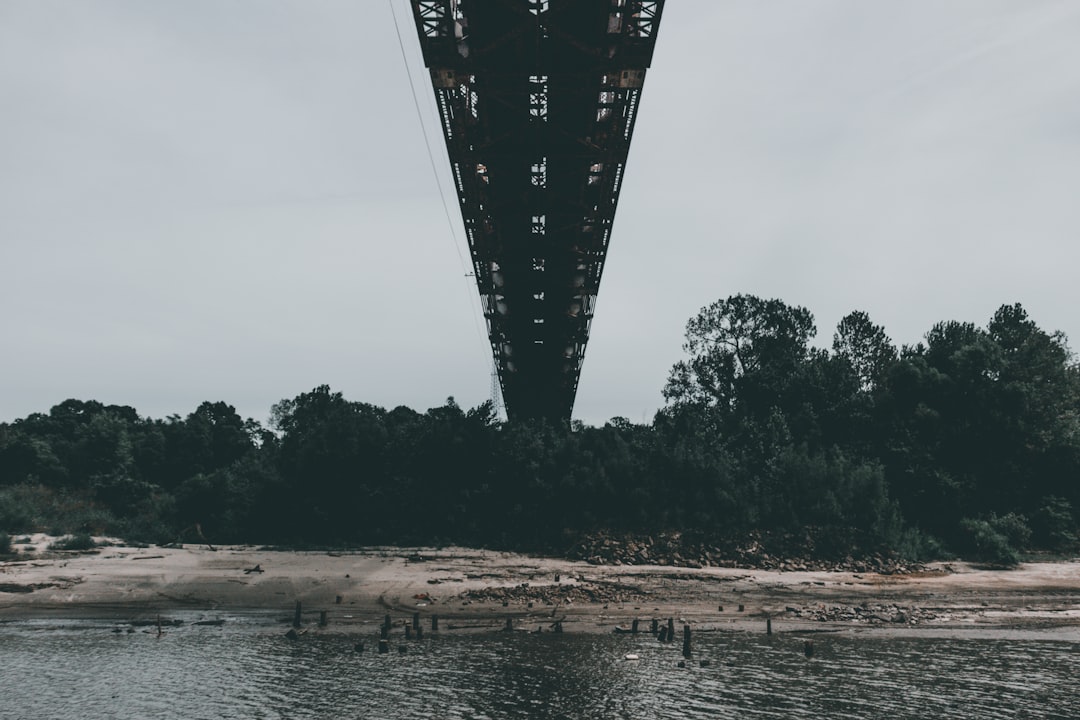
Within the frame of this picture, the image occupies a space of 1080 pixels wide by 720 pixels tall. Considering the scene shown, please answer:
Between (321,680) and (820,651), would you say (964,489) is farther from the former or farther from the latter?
(321,680)

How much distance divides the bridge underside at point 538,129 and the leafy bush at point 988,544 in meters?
21.9

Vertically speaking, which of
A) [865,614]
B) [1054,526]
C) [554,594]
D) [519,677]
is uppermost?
[1054,526]

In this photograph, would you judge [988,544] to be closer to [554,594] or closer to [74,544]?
[554,594]

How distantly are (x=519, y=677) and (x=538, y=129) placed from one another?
51.6 ft

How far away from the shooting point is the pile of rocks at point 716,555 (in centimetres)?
3397

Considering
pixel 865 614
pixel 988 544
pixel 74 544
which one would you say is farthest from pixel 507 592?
pixel 988 544

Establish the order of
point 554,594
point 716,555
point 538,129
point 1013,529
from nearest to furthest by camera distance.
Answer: point 538,129 → point 554,594 → point 716,555 → point 1013,529

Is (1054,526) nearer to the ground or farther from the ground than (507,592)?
farther from the ground

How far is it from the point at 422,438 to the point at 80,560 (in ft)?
57.7

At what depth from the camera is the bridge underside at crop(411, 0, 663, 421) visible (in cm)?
1992

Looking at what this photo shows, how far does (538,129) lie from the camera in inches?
933

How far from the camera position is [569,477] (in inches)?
1524

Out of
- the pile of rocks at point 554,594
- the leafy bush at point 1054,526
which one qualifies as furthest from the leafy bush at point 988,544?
the pile of rocks at point 554,594

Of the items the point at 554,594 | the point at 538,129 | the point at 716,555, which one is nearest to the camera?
the point at 538,129
